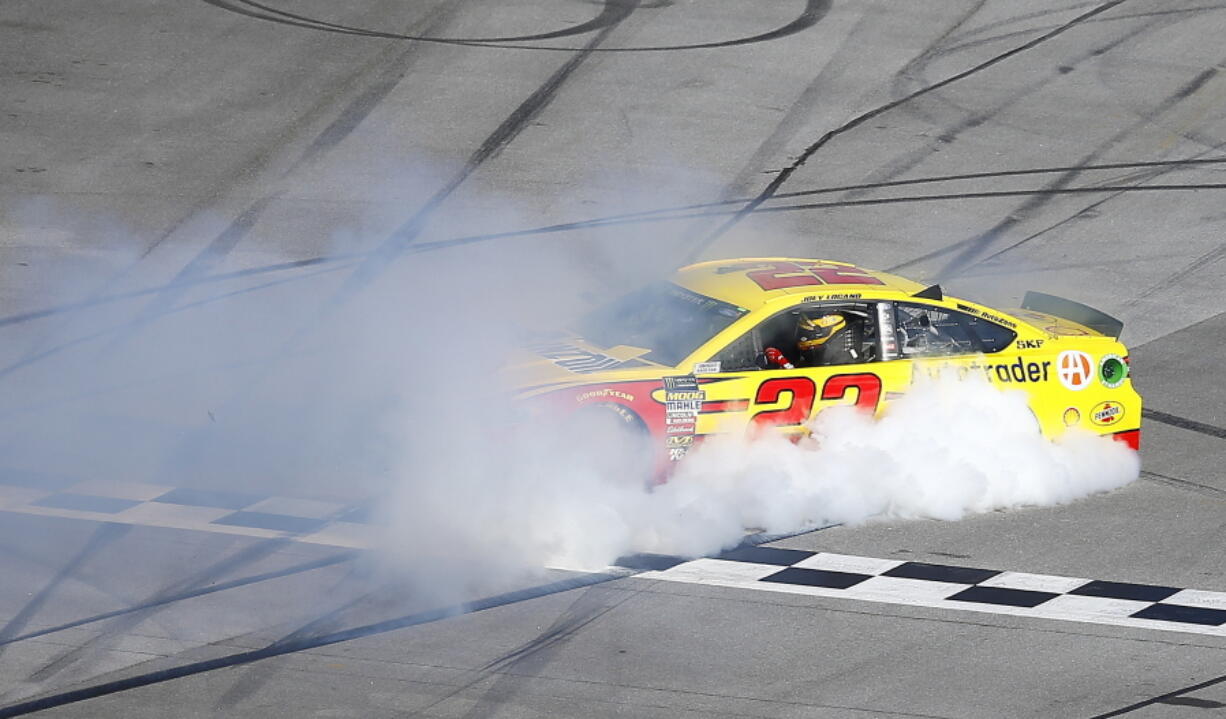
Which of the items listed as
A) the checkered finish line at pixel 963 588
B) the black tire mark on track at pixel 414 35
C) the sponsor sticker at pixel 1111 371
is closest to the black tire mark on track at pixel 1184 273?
the sponsor sticker at pixel 1111 371

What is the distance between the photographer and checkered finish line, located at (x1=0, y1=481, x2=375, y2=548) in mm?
9227

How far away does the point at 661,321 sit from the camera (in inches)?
408

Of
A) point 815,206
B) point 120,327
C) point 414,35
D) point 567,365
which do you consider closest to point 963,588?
point 567,365

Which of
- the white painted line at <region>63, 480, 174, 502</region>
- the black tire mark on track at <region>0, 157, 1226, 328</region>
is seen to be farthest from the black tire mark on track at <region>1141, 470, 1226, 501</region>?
the white painted line at <region>63, 480, 174, 502</region>

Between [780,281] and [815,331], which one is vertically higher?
[780,281]

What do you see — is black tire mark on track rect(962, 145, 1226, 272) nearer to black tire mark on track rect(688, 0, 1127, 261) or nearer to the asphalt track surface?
the asphalt track surface

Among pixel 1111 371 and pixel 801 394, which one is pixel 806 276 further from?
pixel 1111 371

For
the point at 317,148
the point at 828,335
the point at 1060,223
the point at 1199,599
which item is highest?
the point at 317,148

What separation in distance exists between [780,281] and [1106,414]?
2.20 meters

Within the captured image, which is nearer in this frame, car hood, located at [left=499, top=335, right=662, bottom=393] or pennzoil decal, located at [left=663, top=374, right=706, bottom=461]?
car hood, located at [left=499, top=335, right=662, bottom=393]

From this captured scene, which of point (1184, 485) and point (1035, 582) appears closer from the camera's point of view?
point (1035, 582)

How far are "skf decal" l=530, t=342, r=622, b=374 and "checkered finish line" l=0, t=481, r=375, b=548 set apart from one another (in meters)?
1.41

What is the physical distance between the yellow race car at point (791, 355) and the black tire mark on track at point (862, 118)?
3.69 metres

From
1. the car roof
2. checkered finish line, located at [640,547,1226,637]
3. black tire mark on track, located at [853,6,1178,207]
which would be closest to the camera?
checkered finish line, located at [640,547,1226,637]
